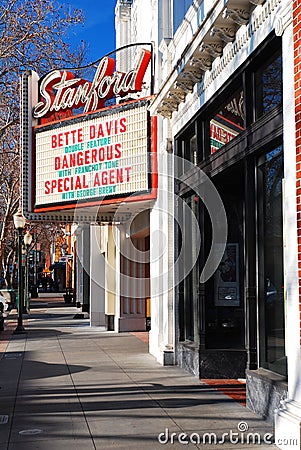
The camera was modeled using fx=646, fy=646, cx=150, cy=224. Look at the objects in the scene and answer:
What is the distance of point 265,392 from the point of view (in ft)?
25.3

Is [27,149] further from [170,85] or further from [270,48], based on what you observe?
[270,48]

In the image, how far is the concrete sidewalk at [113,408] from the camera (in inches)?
282

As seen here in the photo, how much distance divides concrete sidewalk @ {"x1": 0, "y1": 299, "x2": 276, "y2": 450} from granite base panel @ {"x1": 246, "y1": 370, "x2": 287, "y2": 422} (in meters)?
0.13

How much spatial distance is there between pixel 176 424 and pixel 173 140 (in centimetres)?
714

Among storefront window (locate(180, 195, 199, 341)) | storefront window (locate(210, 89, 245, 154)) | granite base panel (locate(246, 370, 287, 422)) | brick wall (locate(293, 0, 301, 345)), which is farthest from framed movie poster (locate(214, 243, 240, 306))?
brick wall (locate(293, 0, 301, 345))

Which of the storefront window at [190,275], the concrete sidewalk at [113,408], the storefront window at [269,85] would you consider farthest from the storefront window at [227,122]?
the concrete sidewalk at [113,408]

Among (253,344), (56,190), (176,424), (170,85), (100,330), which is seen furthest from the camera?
(100,330)

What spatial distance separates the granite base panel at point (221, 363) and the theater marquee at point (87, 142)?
15.2ft

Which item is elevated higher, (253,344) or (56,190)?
(56,190)

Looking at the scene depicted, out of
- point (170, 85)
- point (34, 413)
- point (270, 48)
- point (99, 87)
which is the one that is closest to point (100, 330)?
point (99, 87)

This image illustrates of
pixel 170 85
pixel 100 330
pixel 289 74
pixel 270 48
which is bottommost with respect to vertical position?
pixel 100 330

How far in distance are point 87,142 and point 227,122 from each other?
6.56m

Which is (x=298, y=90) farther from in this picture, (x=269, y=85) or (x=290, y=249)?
(x=290, y=249)

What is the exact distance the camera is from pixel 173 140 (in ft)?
44.7
